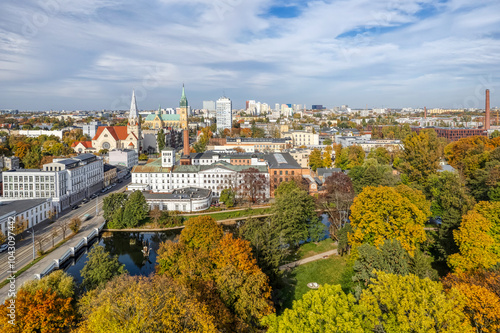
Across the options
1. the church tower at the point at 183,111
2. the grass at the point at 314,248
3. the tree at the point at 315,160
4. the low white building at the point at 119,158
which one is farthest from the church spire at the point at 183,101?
the grass at the point at 314,248

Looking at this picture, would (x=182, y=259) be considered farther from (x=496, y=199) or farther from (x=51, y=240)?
(x=496, y=199)

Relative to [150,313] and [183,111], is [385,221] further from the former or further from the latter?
[183,111]

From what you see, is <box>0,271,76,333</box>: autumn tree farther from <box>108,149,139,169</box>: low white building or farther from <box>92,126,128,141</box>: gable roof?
<box>92,126,128,141</box>: gable roof

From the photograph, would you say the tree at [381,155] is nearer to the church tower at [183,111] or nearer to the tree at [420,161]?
the tree at [420,161]

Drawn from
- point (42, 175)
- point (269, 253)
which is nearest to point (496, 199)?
point (269, 253)

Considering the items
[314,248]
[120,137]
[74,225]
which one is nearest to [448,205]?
[314,248]

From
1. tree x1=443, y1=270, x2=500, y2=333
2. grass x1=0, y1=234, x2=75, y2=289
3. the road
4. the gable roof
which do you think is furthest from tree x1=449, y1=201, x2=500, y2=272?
the gable roof
